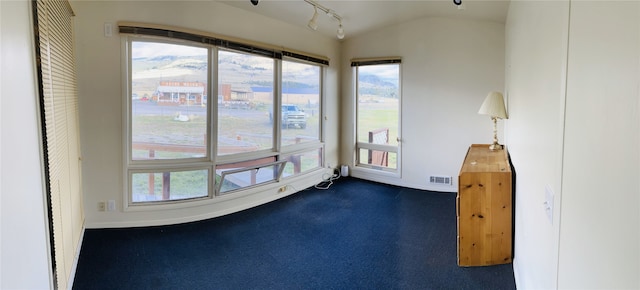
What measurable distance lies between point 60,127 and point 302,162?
3.28 metres

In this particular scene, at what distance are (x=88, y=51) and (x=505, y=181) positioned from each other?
12.9 feet

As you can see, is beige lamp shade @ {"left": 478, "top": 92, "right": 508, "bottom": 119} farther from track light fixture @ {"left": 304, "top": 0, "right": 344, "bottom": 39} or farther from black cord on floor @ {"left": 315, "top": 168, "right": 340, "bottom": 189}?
black cord on floor @ {"left": 315, "top": 168, "right": 340, "bottom": 189}

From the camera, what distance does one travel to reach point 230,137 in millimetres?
4062

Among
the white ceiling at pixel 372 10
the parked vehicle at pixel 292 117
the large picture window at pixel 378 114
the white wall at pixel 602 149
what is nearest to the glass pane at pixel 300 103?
the parked vehicle at pixel 292 117

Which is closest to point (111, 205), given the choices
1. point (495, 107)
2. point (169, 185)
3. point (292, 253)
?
point (169, 185)

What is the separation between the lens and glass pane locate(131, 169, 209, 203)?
3.53m

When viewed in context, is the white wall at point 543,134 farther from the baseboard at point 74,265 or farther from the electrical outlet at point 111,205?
the electrical outlet at point 111,205

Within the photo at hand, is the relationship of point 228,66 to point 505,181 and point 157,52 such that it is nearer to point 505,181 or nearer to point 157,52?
point 157,52

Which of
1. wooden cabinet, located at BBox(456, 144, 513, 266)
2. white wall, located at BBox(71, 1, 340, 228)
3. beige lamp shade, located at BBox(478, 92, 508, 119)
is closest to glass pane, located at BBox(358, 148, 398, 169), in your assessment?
beige lamp shade, located at BBox(478, 92, 508, 119)

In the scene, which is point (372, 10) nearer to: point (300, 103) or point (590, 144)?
point (300, 103)

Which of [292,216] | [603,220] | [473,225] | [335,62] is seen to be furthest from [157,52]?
[603,220]

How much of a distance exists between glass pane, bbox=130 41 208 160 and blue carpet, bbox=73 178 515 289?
88 centimetres

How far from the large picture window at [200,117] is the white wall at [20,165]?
1.85 meters

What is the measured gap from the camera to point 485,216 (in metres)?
2.70
